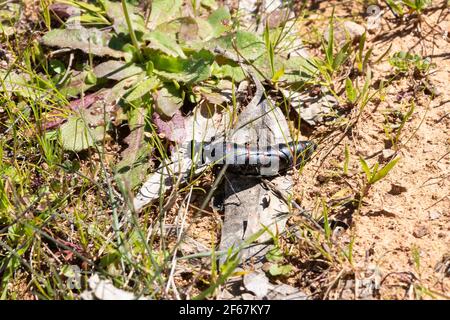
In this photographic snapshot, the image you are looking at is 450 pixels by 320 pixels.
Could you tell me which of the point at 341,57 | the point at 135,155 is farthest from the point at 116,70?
the point at 341,57

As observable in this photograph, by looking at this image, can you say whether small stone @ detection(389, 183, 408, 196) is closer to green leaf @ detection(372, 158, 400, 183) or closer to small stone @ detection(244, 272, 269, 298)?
green leaf @ detection(372, 158, 400, 183)

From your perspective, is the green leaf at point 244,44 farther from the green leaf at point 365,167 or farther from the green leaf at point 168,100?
the green leaf at point 365,167

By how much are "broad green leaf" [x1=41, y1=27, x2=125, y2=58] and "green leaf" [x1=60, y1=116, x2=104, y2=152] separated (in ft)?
1.61

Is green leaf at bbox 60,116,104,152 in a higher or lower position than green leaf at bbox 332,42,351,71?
lower

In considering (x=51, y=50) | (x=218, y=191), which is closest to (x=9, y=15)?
(x=51, y=50)

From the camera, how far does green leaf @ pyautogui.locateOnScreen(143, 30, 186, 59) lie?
11.0 feet

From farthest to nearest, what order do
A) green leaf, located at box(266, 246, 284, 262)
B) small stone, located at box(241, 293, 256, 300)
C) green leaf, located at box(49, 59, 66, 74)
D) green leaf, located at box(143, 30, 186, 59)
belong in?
green leaf, located at box(49, 59, 66, 74)
green leaf, located at box(143, 30, 186, 59)
green leaf, located at box(266, 246, 284, 262)
small stone, located at box(241, 293, 256, 300)

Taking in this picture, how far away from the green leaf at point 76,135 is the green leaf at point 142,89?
26 centimetres

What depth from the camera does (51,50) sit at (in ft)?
11.8

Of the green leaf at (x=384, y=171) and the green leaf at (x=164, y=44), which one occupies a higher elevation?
the green leaf at (x=164, y=44)

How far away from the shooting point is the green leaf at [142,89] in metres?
3.28

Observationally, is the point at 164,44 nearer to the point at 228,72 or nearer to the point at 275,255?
the point at 228,72

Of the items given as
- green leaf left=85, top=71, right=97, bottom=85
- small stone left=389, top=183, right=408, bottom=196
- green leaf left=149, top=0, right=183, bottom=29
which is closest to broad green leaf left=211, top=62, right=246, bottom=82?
green leaf left=149, top=0, right=183, bottom=29

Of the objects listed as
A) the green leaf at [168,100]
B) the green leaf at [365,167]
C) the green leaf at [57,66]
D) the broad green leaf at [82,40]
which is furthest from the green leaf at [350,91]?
the green leaf at [57,66]
